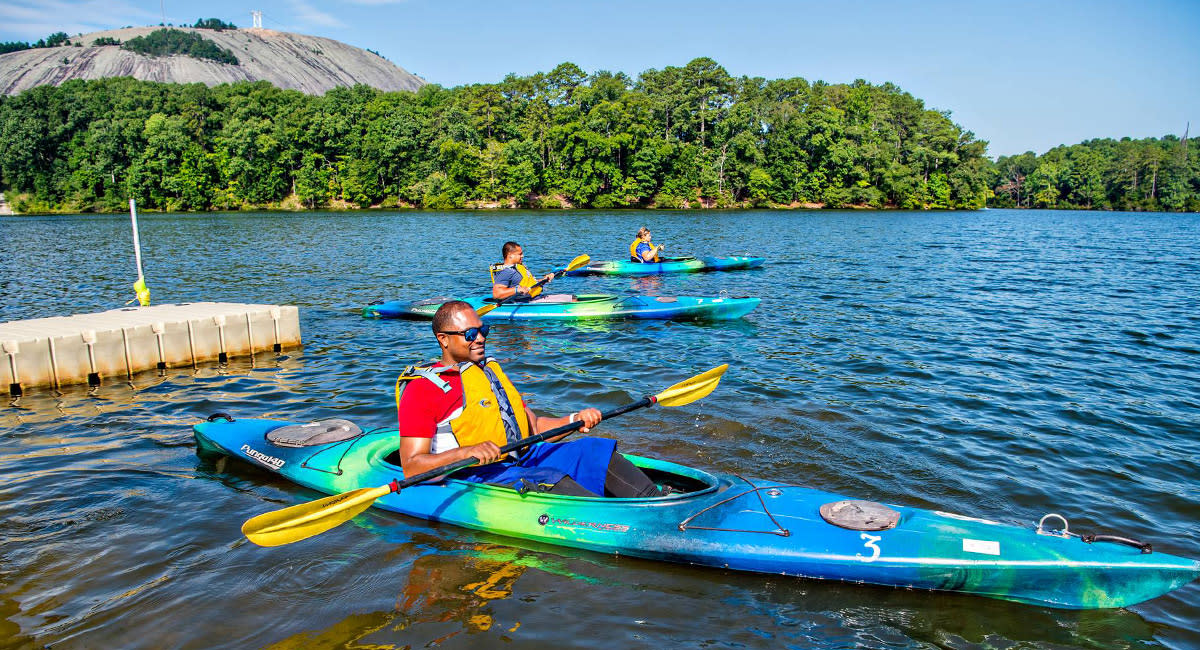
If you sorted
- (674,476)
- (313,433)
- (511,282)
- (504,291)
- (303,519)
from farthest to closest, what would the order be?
(511,282)
(504,291)
(313,433)
(674,476)
(303,519)

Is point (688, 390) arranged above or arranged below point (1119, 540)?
above

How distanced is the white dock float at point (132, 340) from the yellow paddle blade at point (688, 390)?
20.5ft

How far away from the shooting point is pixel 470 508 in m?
4.66

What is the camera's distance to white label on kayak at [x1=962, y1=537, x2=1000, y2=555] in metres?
3.78


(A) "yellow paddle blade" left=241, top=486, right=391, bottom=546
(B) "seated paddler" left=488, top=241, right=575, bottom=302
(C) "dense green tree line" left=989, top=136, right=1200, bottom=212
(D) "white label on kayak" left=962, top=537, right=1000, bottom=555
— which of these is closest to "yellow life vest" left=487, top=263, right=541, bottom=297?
(B) "seated paddler" left=488, top=241, right=575, bottom=302

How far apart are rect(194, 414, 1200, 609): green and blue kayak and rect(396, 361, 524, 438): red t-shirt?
63 centimetres

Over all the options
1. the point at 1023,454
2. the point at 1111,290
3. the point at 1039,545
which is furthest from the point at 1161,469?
the point at 1111,290

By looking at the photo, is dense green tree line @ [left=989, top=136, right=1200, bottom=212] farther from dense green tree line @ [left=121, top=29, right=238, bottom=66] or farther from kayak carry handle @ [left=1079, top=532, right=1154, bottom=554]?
dense green tree line @ [left=121, top=29, right=238, bottom=66]

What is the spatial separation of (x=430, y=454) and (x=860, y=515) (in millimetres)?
2542

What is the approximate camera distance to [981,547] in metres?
3.80

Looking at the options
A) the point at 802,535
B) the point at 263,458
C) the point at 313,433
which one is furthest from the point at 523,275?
the point at 802,535

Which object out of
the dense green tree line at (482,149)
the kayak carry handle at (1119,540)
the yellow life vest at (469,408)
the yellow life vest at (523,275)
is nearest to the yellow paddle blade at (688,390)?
the yellow life vest at (469,408)

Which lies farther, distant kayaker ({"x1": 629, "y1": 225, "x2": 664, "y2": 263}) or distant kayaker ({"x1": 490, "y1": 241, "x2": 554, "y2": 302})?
distant kayaker ({"x1": 629, "y1": 225, "x2": 664, "y2": 263})

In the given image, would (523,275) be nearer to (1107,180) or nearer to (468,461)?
(468,461)
